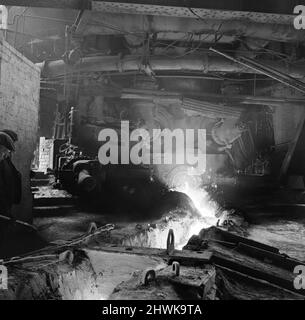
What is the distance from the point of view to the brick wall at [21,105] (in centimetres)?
546

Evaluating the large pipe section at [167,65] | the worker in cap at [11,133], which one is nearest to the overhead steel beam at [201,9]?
the large pipe section at [167,65]

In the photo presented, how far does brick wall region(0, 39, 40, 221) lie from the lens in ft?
17.9

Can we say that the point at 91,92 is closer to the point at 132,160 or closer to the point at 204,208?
the point at 132,160

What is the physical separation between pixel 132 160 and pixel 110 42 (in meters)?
3.85

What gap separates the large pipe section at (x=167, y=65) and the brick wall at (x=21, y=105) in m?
2.83

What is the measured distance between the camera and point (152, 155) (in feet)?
37.9

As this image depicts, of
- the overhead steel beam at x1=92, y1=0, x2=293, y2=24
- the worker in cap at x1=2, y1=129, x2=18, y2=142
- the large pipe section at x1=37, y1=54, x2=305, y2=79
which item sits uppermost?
the overhead steel beam at x1=92, y1=0, x2=293, y2=24

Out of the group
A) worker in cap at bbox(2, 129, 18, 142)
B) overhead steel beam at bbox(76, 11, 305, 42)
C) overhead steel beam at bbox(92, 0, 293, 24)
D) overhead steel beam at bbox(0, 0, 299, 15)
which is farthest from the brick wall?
overhead steel beam at bbox(76, 11, 305, 42)

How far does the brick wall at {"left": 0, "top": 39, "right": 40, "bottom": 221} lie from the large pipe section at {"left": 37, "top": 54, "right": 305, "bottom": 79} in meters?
2.83

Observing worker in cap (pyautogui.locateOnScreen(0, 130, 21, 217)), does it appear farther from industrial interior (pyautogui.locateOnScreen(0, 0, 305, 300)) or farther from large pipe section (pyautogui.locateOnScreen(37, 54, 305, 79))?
large pipe section (pyautogui.locateOnScreen(37, 54, 305, 79))

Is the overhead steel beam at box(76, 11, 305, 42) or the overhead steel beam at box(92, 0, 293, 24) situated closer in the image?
the overhead steel beam at box(92, 0, 293, 24)

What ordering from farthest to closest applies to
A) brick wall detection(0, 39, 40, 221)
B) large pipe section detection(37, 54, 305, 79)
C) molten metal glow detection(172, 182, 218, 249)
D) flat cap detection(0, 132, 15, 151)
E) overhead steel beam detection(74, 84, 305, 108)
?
overhead steel beam detection(74, 84, 305, 108) → large pipe section detection(37, 54, 305, 79) → molten metal glow detection(172, 182, 218, 249) → brick wall detection(0, 39, 40, 221) → flat cap detection(0, 132, 15, 151)

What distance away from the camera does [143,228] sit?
5.78 meters

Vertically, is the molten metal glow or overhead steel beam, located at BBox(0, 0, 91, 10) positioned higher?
overhead steel beam, located at BBox(0, 0, 91, 10)
